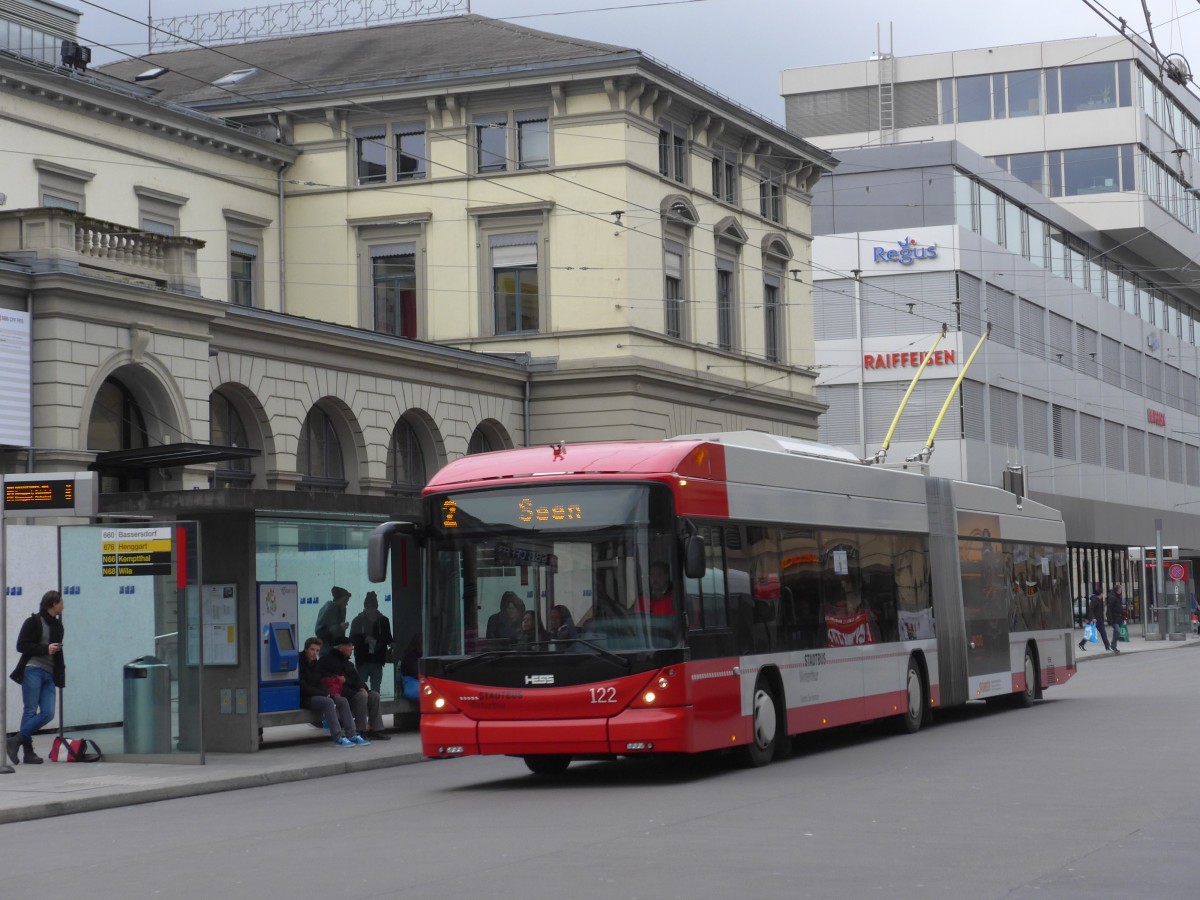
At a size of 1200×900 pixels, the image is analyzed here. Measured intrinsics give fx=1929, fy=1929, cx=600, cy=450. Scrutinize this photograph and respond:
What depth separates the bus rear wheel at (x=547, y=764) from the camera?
57.1ft

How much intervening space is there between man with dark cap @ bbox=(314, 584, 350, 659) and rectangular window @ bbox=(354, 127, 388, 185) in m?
23.2

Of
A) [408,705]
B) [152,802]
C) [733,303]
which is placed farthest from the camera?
[733,303]

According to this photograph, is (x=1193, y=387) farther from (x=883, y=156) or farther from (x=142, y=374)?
(x=142, y=374)

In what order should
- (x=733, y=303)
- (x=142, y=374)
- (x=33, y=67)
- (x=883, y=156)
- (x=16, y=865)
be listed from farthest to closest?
1. (x=883, y=156)
2. (x=733, y=303)
3. (x=33, y=67)
4. (x=142, y=374)
5. (x=16, y=865)

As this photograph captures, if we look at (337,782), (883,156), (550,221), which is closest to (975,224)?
(883,156)

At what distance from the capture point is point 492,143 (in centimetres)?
4297

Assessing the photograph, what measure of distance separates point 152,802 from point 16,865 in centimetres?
457

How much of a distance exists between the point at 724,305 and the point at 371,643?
2558 cm

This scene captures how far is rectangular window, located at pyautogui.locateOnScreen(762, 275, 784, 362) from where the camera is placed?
48.7 m

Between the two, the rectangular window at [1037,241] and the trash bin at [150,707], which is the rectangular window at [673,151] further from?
the rectangular window at [1037,241]

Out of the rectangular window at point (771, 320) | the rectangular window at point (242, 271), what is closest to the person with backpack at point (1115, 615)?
the rectangular window at point (771, 320)

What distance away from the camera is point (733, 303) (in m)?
46.9

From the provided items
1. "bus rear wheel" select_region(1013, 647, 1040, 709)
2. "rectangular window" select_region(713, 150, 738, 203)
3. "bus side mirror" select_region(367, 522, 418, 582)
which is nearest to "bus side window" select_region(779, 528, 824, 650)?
"bus side mirror" select_region(367, 522, 418, 582)

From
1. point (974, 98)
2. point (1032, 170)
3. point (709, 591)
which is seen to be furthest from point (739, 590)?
point (974, 98)
